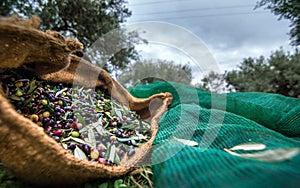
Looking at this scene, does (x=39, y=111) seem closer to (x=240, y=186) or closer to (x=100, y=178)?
(x=100, y=178)

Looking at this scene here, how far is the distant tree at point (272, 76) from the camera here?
4.70m

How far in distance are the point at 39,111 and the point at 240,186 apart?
0.78 metres

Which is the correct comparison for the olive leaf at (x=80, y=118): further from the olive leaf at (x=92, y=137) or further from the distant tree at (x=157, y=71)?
the distant tree at (x=157, y=71)

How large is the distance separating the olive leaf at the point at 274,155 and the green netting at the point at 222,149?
0.04ft

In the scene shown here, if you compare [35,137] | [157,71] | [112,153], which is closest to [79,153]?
[112,153]

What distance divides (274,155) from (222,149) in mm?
185

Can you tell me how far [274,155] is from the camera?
53 cm

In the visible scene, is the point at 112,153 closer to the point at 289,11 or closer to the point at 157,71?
the point at 157,71

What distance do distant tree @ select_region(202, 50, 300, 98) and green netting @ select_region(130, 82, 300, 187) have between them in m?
4.22

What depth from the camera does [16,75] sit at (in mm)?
786

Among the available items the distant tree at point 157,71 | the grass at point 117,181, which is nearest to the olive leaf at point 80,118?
the grass at point 117,181

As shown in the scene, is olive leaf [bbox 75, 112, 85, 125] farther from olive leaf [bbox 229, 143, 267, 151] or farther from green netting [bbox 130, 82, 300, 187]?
olive leaf [bbox 229, 143, 267, 151]

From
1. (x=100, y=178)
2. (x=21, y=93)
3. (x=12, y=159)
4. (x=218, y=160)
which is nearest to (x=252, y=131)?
(x=218, y=160)

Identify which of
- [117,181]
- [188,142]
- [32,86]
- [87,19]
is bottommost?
[117,181]
